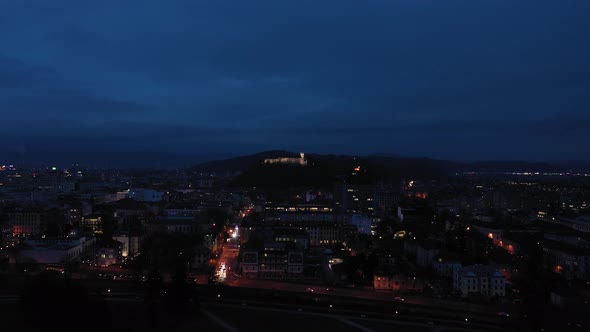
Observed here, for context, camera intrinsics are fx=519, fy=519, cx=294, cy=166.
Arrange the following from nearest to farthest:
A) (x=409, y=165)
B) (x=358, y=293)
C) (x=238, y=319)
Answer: (x=238, y=319) < (x=358, y=293) < (x=409, y=165)

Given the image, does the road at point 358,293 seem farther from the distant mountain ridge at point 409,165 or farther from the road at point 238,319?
the distant mountain ridge at point 409,165

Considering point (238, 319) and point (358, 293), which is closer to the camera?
point (238, 319)

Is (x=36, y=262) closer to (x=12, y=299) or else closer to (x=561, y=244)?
(x=12, y=299)

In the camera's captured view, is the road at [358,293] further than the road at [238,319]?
Yes

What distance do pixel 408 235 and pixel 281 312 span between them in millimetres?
8533

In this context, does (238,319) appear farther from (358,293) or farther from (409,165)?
(409,165)

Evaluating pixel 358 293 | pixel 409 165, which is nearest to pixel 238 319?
pixel 358 293

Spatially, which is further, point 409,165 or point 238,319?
point 409,165

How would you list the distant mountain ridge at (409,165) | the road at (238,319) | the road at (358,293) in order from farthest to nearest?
1. the distant mountain ridge at (409,165)
2. the road at (358,293)
3. the road at (238,319)

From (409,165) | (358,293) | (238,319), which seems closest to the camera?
(238,319)

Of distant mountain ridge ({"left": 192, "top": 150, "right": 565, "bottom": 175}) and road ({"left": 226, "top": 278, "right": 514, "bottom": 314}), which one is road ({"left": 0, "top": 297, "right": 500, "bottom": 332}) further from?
distant mountain ridge ({"left": 192, "top": 150, "right": 565, "bottom": 175})

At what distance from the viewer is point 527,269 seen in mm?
13062

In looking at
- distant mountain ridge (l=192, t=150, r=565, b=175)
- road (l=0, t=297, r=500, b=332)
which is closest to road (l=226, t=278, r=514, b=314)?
road (l=0, t=297, r=500, b=332)

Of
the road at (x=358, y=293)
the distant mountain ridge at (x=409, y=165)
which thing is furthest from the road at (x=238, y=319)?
the distant mountain ridge at (x=409, y=165)
